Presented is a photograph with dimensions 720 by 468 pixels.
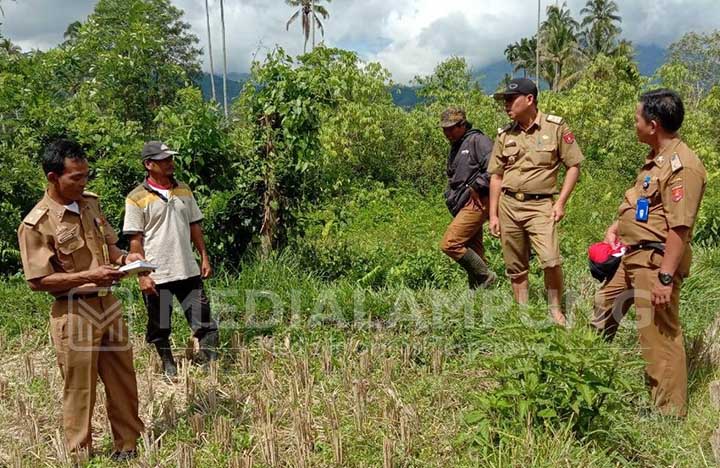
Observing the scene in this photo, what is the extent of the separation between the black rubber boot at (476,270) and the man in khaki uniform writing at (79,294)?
112 inches

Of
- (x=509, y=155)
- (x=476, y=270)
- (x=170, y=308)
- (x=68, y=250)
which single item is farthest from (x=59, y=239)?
(x=476, y=270)

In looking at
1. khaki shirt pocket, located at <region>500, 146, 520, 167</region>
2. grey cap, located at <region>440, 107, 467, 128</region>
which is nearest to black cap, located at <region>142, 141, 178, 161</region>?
grey cap, located at <region>440, 107, 467, 128</region>

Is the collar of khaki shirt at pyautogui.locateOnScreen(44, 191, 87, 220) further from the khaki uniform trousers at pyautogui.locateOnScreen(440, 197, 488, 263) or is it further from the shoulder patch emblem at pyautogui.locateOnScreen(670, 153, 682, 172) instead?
the shoulder patch emblem at pyautogui.locateOnScreen(670, 153, 682, 172)

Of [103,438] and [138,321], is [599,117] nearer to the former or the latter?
[138,321]

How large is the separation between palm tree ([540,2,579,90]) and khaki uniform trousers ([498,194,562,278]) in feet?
131

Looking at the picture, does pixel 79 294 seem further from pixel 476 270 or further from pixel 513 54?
pixel 513 54

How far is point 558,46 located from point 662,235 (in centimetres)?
4413

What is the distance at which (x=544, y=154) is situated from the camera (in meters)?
4.25

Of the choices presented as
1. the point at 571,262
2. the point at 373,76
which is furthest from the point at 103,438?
the point at 373,76

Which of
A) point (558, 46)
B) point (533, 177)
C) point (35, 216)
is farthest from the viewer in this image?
point (558, 46)

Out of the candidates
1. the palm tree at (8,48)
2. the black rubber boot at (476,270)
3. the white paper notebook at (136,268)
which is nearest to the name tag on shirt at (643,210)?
the black rubber boot at (476,270)

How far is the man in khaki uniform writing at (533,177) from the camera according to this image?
13.9 feet

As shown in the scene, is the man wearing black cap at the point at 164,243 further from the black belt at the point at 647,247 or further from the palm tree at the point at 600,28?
the palm tree at the point at 600,28

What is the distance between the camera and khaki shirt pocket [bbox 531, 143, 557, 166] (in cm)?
425
